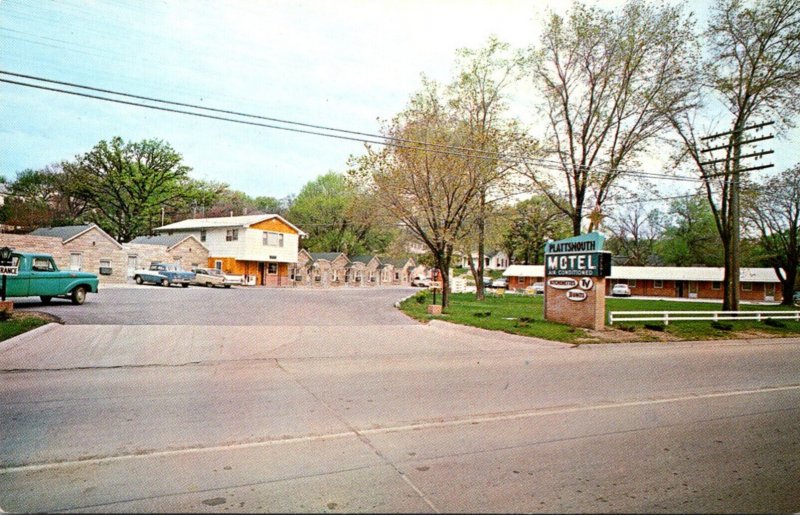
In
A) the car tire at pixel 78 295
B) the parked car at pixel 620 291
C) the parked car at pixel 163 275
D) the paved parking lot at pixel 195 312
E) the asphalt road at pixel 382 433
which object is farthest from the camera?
the parked car at pixel 620 291

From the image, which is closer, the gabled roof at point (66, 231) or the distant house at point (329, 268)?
the gabled roof at point (66, 231)

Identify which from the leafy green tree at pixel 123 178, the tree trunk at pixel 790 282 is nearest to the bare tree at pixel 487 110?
the leafy green tree at pixel 123 178

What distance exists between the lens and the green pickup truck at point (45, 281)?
14.3 metres

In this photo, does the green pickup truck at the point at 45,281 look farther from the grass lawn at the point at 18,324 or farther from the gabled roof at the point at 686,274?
the gabled roof at the point at 686,274

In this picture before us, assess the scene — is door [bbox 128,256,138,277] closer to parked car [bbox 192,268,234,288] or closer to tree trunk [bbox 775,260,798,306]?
parked car [bbox 192,268,234,288]

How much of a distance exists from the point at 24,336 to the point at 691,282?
63533 mm

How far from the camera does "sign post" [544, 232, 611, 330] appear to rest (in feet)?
55.7

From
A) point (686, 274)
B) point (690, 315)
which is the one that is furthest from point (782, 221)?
point (690, 315)

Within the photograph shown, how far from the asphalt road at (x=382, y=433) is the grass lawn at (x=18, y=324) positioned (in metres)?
0.87

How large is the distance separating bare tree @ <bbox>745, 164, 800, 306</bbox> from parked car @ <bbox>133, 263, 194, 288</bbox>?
41.7 m

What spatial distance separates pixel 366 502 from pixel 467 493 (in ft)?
2.50

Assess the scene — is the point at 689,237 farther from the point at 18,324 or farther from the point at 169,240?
the point at 18,324

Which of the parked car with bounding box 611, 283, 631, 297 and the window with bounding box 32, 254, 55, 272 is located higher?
the window with bounding box 32, 254, 55, 272

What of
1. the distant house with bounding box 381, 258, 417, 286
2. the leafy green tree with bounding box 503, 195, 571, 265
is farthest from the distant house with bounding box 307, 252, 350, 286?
the leafy green tree with bounding box 503, 195, 571, 265
